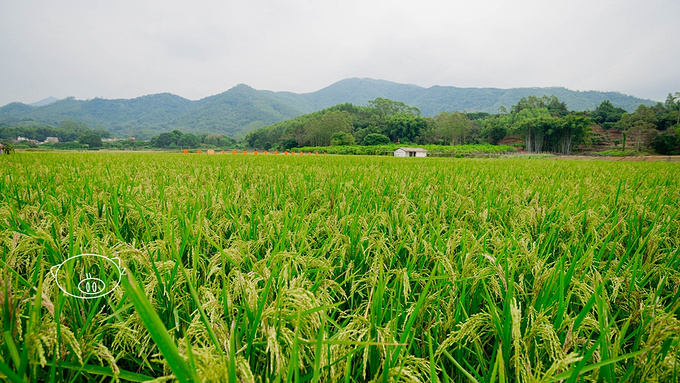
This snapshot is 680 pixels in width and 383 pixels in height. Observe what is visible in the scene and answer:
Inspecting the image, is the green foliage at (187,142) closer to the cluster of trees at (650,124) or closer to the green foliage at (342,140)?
the green foliage at (342,140)

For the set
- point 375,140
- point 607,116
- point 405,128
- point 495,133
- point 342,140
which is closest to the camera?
point 342,140

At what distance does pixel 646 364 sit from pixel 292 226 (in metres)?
1.34

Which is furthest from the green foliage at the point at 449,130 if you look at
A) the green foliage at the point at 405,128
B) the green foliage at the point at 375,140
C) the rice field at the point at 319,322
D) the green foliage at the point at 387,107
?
the rice field at the point at 319,322

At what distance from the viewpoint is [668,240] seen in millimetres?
1661

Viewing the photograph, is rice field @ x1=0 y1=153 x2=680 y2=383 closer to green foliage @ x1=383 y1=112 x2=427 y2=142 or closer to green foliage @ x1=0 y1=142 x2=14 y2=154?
green foliage @ x1=0 y1=142 x2=14 y2=154

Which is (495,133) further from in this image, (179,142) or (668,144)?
(179,142)

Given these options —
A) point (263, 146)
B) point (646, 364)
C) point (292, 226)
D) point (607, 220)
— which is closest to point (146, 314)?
point (646, 364)

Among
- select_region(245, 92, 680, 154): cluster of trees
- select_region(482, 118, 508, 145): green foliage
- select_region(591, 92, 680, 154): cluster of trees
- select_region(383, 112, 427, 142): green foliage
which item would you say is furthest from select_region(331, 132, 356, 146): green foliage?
select_region(591, 92, 680, 154): cluster of trees

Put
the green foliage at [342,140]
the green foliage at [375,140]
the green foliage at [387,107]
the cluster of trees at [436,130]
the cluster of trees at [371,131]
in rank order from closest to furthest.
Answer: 1. the cluster of trees at [436,130]
2. the green foliage at [342,140]
3. the green foliage at [375,140]
4. the cluster of trees at [371,131]
5. the green foliage at [387,107]

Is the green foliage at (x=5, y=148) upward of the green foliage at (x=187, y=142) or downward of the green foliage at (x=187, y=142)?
downward

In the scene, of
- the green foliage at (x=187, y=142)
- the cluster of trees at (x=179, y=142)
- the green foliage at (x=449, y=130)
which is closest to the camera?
the green foliage at (x=449, y=130)

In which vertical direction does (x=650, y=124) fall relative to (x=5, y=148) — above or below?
above

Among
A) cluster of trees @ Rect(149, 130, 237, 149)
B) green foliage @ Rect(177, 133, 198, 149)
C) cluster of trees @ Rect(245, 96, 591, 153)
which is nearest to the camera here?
cluster of trees @ Rect(245, 96, 591, 153)

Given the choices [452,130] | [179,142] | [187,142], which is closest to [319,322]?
[452,130]
